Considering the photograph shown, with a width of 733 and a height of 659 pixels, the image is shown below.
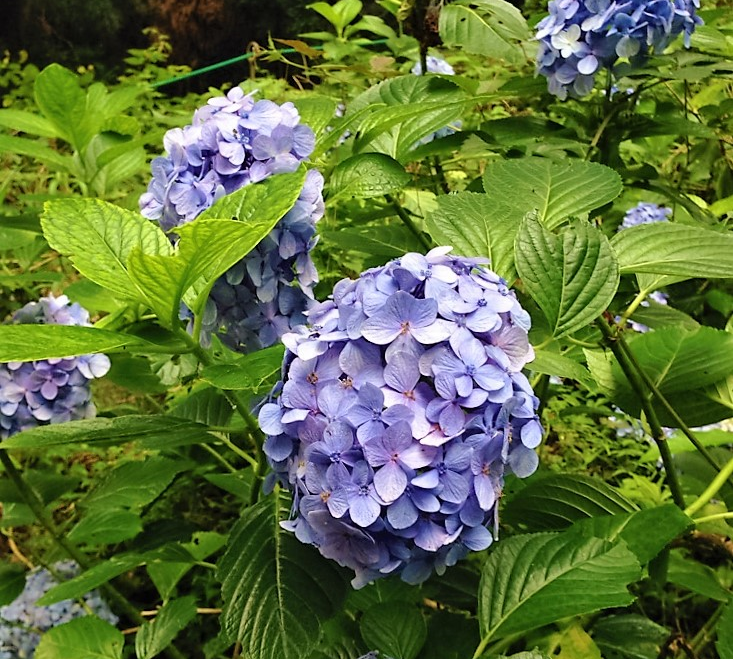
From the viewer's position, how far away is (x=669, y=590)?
134 cm

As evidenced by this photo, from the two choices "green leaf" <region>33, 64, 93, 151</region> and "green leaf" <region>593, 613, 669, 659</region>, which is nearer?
"green leaf" <region>593, 613, 669, 659</region>

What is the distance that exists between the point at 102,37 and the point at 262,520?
535 cm

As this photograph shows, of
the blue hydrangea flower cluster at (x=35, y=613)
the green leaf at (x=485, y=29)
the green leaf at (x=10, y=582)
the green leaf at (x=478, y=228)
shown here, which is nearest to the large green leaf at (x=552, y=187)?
the green leaf at (x=478, y=228)

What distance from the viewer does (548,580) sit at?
1.82ft

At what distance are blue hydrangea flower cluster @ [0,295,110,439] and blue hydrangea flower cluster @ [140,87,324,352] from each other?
38cm

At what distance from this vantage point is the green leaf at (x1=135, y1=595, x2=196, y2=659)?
2.92ft

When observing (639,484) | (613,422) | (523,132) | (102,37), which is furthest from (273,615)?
(102,37)

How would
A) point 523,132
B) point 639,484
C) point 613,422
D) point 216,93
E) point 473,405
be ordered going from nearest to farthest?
1. point 473,405
2. point 523,132
3. point 639,484
4. point 613,422
5. point 216,93

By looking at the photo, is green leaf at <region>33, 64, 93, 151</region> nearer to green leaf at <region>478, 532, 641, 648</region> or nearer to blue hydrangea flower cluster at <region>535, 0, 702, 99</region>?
blue hydrangea flower cluster at <region>535, 0, 702, 99</region>

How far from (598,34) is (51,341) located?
844 millimetres

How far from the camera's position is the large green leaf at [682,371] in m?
0.71

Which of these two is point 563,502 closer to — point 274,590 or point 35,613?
point 274,590

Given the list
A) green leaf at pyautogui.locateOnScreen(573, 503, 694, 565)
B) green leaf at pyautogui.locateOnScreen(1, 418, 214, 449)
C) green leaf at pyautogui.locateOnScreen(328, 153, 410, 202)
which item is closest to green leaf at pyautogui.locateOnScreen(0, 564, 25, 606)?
green leaf at pyautogui.locateOnScreen(1, 418, 214, 449)

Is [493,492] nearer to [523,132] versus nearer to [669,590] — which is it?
[523,132]
